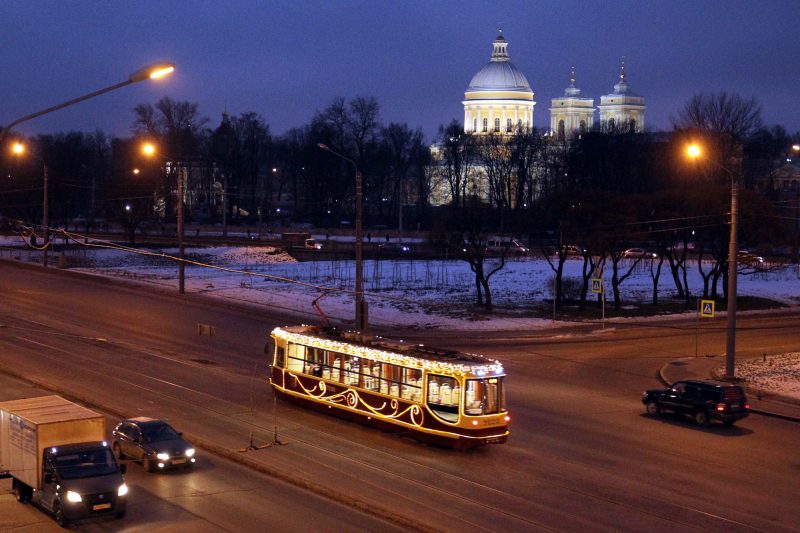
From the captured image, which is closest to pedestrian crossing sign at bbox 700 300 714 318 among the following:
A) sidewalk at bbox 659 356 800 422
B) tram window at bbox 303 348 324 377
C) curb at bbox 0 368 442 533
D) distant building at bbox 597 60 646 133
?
sidewalk at bbox 659 356 800 422

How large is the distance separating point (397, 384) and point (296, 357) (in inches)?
165

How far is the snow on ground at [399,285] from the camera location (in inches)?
1759

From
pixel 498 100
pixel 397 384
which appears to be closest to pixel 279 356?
pixel 397 384

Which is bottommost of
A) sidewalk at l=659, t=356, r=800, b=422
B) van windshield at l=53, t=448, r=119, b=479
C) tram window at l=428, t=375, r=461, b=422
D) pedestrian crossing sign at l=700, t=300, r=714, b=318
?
sidewalk at l=659, t=356, r=800, b=422

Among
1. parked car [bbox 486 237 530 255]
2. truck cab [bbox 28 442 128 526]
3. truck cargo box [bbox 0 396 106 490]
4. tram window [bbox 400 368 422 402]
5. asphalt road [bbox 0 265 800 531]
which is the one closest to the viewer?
truck cab [bbox 28 442 128 526]

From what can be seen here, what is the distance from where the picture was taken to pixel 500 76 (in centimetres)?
16050

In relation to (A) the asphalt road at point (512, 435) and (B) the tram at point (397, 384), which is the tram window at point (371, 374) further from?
(A) the asphalt road at point (512, 435)

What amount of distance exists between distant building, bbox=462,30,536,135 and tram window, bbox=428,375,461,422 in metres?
→ 139

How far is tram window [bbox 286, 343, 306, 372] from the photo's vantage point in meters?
26.0

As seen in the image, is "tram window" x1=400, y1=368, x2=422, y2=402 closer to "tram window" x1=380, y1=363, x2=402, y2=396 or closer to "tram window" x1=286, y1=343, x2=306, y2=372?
"tram window" x1=380, y1=363, x2=402, y2=396

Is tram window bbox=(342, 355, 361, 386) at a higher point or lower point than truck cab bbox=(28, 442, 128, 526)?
higher

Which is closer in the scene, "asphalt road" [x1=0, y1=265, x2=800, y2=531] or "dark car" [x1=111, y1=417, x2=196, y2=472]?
"asphalt road" [x1=0, y1=265, x2=800, y2=531]

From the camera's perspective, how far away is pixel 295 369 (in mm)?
26125

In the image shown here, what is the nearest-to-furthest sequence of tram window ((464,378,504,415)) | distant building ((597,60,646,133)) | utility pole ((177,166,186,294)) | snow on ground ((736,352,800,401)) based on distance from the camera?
tram window ((464,378,504,415)) → snow on ground ((736,352,800,401)) → utility pole ((177,166,186,294)) → distant building ((597,60,646,133))
